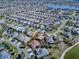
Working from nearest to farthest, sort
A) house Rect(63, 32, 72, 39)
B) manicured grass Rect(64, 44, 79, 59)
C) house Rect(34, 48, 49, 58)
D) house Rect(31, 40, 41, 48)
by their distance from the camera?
1. manicured grass Rect(64, 44, 79, 59)
2. house Rect(34, 48, 49, 58)
3. house Rect(31, 40, 41, 48)
4. house Rect(63, 32, 72, 39)

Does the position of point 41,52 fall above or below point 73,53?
above

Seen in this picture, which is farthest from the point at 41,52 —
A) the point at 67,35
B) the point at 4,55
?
the point at 67,35

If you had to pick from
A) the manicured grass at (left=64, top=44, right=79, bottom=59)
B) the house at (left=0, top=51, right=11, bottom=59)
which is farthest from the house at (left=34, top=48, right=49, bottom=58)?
the house at (left=0, top=51, right=11, bottom=59)

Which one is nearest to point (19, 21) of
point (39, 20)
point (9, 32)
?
point (39, 20)

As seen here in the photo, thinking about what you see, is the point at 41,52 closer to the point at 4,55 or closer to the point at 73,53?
the point at 73,53

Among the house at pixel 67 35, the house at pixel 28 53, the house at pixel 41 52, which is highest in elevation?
the house at pixel 67 35

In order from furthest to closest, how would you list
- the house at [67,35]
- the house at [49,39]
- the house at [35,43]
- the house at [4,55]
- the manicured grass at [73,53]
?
the house at [67,35]
the house at [49,39]
the house at [35,43]
the house at [4,55]
the manicured grass at [73,53]

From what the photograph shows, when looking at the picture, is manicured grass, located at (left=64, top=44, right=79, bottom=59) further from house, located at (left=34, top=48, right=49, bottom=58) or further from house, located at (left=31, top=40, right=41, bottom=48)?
house, located at (left=31, top=40, right=41, bottom=48)

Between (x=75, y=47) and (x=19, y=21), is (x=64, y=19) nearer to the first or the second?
(x=19, y=21)

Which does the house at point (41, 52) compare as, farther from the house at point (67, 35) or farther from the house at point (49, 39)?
the house at point (67, 35)

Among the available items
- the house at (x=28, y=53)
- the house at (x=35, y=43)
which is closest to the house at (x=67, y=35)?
the house at (x=35, y=43)

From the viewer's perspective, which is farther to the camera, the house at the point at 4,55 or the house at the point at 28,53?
the house at the point at 4,55
